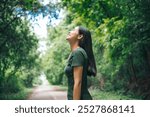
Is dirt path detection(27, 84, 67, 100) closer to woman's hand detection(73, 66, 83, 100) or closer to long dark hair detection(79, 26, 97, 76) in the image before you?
long dark hair detection(79, 26, 97, 76)

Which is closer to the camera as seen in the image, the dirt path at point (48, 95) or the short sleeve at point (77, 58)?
the short sleeve at point (77, 58)

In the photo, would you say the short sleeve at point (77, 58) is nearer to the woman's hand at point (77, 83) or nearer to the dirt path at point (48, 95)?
the woman's hand at point (77, 83)

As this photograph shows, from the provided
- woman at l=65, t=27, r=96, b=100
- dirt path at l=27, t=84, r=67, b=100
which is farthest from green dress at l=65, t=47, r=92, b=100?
dirt path at l=27, t=84, r=67, b=100

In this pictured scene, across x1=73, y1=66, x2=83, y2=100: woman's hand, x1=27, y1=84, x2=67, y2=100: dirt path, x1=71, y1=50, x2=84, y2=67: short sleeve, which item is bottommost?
x1=27, y1=84, x2=67, y2=100: dirt path

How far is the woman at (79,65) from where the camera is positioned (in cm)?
357

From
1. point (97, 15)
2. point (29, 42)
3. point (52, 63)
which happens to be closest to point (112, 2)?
point (97, 15)

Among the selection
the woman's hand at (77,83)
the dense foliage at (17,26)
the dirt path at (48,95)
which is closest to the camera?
the woman's hand at (77,83)

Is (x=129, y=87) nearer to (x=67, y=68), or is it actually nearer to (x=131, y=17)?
(x=131, y=17)

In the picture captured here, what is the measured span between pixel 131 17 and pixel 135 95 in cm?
821

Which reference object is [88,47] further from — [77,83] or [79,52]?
[77,83]

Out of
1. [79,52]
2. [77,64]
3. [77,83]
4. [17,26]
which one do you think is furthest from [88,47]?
[17,26]

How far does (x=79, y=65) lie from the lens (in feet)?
12.0

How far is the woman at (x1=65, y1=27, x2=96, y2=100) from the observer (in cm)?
357

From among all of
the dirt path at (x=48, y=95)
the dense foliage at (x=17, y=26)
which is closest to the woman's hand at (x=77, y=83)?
the dense foliage at (x=17, y=26)
